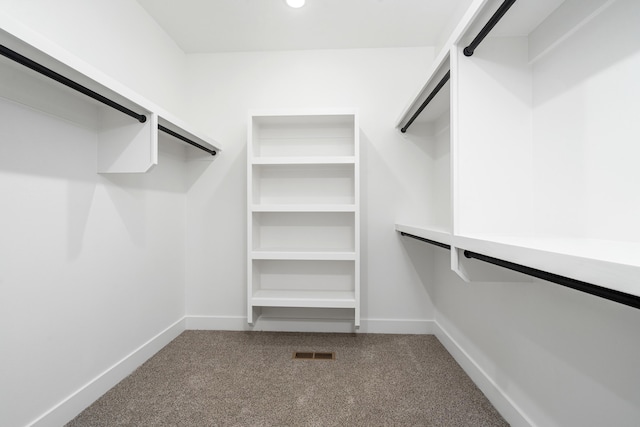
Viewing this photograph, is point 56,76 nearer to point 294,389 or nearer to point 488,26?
point 488,26

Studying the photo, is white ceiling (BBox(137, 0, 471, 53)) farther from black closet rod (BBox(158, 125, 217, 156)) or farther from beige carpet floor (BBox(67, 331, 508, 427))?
beige carpet floor (BBox(67, 331, 508, 427))

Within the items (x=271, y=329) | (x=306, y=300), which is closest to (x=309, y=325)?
(x=271, y=329)

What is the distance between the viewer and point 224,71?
2.36 m

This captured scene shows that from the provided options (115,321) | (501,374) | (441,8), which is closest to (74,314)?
(115,321)

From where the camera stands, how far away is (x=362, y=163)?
2.29 m

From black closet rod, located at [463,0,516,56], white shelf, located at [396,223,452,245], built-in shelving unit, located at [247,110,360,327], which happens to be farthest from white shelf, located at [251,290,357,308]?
black closet rod, located at [463,0,516,56]

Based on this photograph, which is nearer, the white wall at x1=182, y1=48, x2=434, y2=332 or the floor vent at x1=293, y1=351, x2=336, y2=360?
the floor vent at x1=293, y1=351, x2=336, y2=360

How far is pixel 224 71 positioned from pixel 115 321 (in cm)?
199

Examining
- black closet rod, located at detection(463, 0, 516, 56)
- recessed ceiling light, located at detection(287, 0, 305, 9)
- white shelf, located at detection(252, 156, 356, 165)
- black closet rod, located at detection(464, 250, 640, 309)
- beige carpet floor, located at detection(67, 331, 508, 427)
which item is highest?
recessed ceiling light, located at detection(287, 0, 305, 9)

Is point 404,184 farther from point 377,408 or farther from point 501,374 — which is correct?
point 377,408

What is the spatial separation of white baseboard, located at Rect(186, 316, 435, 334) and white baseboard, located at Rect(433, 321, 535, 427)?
260 mm

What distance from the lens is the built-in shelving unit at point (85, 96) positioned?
850 millimetres

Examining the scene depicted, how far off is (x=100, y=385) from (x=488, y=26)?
239 cm

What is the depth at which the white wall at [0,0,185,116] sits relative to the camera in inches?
48.5
